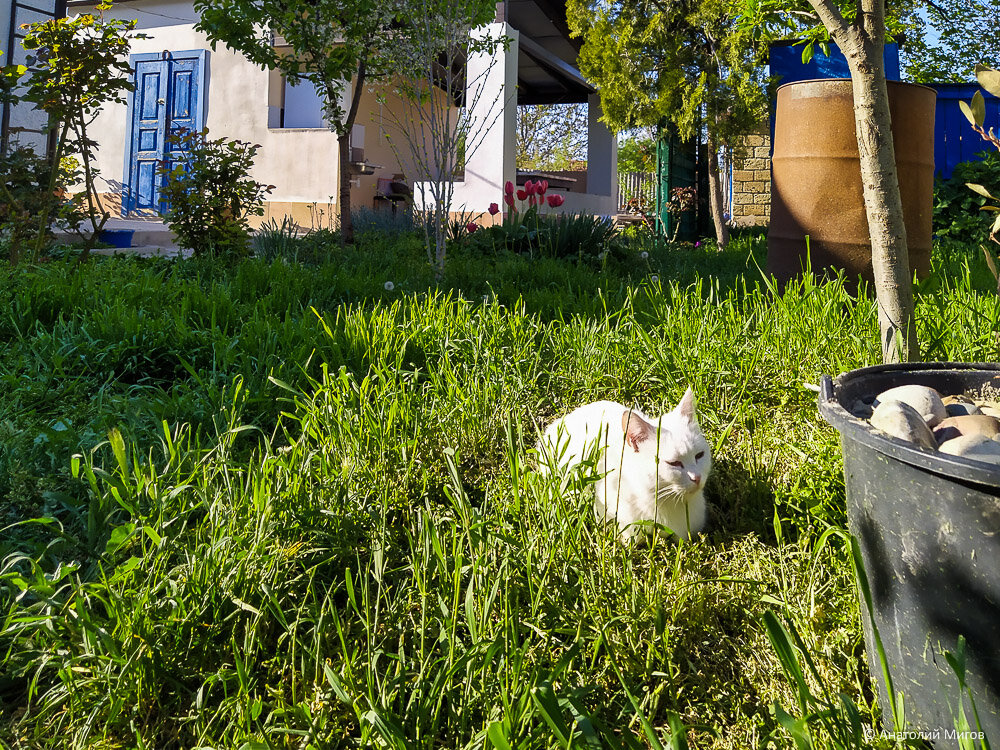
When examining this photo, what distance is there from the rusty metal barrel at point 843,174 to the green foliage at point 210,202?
398cm

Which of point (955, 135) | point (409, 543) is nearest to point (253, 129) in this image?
point (955, 135)

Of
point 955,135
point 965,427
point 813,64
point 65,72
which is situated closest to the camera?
point 965,427

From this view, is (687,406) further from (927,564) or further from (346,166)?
(346,166)

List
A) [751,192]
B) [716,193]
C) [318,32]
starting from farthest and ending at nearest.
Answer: [751,192]
[716,193]
[318,32]

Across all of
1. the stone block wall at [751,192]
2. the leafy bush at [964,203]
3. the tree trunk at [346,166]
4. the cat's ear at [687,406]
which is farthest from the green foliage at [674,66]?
the cat's ear at [687,406]

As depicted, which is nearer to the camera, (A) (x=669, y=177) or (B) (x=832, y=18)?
(B) (x=832, y=18)

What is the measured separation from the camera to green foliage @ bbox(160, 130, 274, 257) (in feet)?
19.2

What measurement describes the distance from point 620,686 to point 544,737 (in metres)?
0.29

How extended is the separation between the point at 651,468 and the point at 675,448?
0.27 feet

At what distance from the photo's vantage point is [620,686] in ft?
5.01

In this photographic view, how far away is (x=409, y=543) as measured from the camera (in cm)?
186

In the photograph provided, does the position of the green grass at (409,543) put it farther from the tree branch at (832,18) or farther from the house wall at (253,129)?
the house wall at (253,129)

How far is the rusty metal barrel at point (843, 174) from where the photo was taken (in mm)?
4184

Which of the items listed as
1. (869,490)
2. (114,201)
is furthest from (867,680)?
(114,201)
